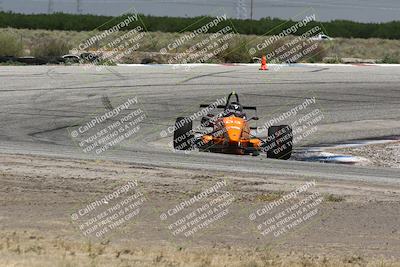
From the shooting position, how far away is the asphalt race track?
18109mm

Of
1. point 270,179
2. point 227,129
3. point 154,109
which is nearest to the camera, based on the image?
point 270,179

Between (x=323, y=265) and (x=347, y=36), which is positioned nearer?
(x=323, y=265)

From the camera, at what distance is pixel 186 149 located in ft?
66.4

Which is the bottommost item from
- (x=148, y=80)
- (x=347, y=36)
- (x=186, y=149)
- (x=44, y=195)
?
(x=347, y=36)

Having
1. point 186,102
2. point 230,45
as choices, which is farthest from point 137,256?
point 230,45

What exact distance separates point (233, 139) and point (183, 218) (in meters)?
7.64

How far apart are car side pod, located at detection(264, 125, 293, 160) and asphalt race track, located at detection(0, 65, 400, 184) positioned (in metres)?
0.51

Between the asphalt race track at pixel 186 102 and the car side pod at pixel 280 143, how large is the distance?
0.51 m

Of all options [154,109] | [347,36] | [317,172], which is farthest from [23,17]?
[317,172]

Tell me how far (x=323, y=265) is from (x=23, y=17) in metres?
64.5

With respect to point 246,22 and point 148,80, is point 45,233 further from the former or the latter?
point 246,22

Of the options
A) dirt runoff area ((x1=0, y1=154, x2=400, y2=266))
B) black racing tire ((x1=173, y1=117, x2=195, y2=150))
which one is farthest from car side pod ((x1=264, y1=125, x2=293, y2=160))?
Result: dirt runoff area ((x1=0, y1=154, x2=400, y2=266))

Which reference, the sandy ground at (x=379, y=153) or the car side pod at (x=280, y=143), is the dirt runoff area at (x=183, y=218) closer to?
the car side pod at (x=280, y=143)

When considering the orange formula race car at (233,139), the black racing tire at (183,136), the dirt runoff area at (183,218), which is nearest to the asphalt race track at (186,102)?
the black racing tire at (183,136)
